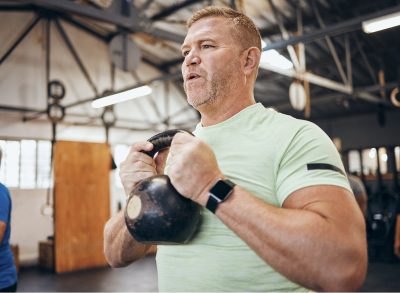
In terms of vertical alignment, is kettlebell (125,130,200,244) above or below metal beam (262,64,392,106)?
below

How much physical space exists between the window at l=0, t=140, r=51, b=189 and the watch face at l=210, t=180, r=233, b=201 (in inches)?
→ 320

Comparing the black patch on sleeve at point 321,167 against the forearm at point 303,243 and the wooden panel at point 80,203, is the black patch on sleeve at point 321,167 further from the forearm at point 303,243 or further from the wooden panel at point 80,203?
the wooden panel at point 80,203

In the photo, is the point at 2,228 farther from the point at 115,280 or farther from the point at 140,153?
the point at 115,280

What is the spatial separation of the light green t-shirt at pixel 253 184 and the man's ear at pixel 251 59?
0.22 m

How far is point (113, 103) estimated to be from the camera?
791cm

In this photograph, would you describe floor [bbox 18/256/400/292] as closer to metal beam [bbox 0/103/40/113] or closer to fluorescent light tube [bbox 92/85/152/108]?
fluorescent light tube [bbox 92/85/152/108]

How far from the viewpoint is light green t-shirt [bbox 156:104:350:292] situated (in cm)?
101

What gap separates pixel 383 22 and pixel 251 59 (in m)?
3.63

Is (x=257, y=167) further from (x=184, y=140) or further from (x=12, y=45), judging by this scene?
(x=12, y=45)

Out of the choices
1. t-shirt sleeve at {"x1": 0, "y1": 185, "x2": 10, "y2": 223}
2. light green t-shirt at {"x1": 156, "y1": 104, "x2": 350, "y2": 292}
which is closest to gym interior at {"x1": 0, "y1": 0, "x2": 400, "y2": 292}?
t-shirt sleeve at {"x1": 0, "y1": 185, "x2": 10, "y2": 223}

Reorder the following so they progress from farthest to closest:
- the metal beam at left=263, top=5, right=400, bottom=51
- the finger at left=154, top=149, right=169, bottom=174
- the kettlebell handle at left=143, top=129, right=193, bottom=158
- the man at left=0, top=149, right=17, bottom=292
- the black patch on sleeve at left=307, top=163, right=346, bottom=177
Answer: the metal beam at left=263, top=5, right=400, bottom=51, the man at left=0, top=149, right=17, bottom=292, the finger at left=154, top=149, right=169, bottom=174, the kettlebell handle at left=143, top=129, right=193, bottom=158, the black patch on sleeve at left=307, top=163, right=346, bottom=177

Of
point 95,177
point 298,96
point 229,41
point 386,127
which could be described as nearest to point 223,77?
point 229,41

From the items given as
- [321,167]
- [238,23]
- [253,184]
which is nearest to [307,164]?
[321,167]

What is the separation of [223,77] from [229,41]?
4.7 inches
